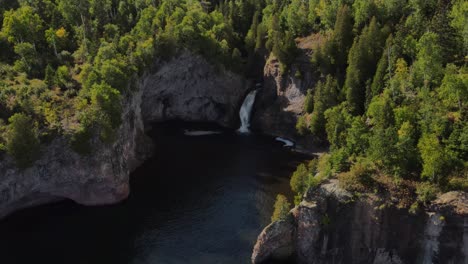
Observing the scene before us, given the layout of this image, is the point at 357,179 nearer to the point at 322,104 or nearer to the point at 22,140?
the point at 322,104

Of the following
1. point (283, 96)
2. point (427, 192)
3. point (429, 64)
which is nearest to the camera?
point (427, 192)

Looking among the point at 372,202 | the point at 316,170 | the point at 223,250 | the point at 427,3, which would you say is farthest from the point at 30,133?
the point at 427,3

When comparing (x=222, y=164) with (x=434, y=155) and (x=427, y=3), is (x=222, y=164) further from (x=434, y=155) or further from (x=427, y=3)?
(x=427, y=3)

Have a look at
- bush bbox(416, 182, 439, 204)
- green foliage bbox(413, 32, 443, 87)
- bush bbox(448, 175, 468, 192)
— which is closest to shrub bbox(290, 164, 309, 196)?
bush bbox(416, 182, 439, 204)

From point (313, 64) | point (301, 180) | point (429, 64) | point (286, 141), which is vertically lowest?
point (301, 180)

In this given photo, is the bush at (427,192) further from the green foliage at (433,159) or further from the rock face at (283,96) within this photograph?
the rock face at (283,96)

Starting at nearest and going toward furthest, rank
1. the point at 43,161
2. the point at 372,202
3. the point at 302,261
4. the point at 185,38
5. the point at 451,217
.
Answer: the point at 451,217 → the point at 372,202 → the point at 302,261 → the point at 43,161 → the point at 185,38

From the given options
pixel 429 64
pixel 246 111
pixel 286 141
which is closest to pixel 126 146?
pixel 286 141

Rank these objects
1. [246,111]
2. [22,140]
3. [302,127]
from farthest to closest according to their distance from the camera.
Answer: [246,111] → [302,127] → [22,140]
